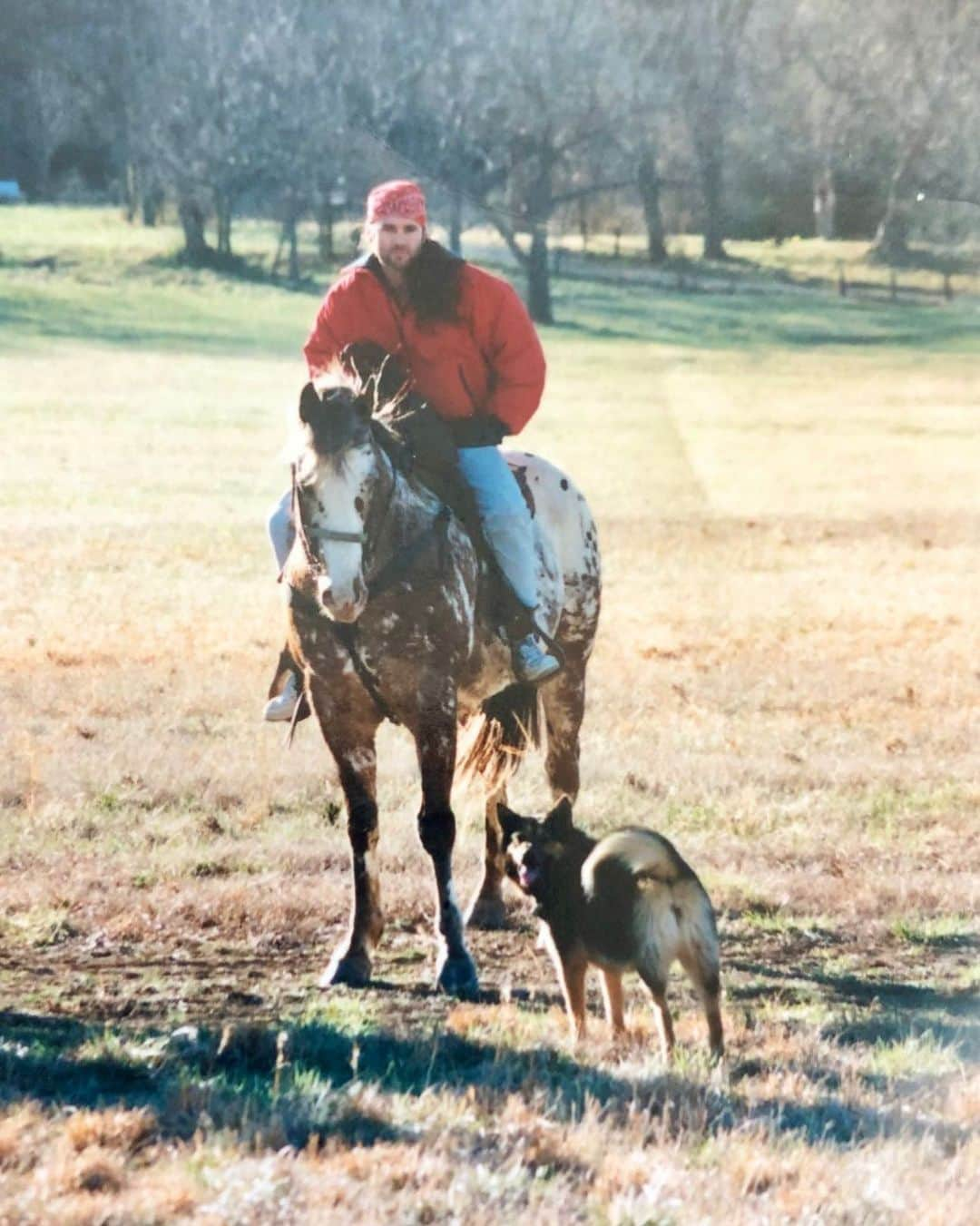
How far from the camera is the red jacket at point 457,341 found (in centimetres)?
677

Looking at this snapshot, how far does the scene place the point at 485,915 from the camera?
7.60 m

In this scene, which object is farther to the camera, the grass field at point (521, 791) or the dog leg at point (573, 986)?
the dog leg at point (573, 986)

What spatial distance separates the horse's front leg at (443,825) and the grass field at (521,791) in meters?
0.12

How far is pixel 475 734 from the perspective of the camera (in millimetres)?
7500

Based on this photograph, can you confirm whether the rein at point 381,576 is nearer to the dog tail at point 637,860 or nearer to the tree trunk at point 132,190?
the dog tail at point 637,860

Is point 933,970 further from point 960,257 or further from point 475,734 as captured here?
point 960,257

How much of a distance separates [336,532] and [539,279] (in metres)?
9.20

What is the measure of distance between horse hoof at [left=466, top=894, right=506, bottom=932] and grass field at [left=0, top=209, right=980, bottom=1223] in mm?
111

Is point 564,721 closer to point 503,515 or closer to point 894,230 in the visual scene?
point 503,515

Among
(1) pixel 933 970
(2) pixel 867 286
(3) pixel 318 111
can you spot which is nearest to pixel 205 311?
(3) pixel 318 111

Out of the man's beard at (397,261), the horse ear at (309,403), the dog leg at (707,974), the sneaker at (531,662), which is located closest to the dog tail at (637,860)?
the dog leg at (707,974)

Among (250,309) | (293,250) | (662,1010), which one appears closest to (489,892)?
(662,1010)

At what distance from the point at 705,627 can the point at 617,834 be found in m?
7.55

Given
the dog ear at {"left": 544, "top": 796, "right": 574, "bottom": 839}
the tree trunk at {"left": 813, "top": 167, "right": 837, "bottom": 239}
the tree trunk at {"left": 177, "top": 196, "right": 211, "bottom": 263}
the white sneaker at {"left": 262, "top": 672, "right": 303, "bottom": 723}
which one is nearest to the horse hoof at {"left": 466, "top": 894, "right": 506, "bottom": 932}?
the white sneaker at {"left": 262, "top": 672, "right": 303, "bottom": 723}
